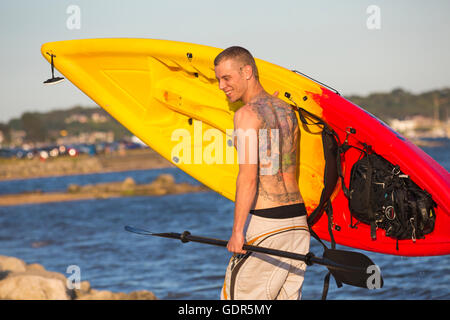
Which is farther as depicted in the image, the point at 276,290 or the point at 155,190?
the point at 155,190

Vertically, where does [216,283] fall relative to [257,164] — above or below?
below

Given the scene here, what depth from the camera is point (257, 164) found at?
3.60 m

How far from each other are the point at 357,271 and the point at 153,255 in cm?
1062

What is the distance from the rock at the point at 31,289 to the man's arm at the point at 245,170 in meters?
4.83

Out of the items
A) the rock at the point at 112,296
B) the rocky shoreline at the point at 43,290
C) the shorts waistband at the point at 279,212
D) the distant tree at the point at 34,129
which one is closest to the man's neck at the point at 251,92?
the shorts waistband at the point at 279,212

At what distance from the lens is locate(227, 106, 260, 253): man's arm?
3.54 m

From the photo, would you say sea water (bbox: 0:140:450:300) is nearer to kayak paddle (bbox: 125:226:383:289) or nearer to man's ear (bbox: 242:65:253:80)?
kayak paddle (bbox: 125:226:383:289)

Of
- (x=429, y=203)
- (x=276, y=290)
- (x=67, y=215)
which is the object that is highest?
(x=429, y=203)

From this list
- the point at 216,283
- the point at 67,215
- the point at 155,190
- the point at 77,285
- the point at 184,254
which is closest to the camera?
the point at 77,285

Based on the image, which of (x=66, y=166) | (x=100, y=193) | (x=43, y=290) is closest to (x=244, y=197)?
(x=43, y=290)

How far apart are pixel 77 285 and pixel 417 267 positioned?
644cm

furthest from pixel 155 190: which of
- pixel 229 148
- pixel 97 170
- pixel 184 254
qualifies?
A: pixel 97 170

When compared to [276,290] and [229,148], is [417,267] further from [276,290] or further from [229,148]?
[276,290]
